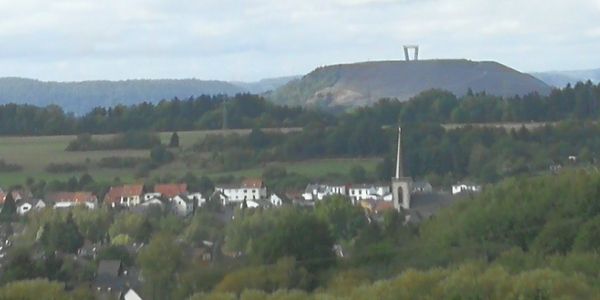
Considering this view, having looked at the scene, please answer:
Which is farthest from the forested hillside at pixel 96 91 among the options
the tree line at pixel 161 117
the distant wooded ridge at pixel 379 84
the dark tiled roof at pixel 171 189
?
the dark tiled roof at pixel 171 189

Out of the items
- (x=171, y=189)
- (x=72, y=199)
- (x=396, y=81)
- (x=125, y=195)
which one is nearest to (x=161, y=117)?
(x=171, y=189)

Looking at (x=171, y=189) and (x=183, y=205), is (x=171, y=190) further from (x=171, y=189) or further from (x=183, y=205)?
(x=183, y=205)

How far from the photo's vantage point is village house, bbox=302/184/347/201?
63.5m

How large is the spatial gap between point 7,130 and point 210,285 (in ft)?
196

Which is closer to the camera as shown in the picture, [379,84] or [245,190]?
[245,190]

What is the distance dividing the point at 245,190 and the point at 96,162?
1100 centimetres

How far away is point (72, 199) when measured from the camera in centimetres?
6200

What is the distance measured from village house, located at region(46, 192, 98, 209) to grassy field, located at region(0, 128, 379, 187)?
5326 millimetres

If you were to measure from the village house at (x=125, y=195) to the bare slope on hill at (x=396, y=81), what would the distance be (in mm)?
73039

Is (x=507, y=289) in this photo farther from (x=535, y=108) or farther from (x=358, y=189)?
(x=535, y=108)

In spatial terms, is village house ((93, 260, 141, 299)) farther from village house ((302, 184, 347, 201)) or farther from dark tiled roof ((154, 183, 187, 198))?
dark tiled roof ((154, 183, 187, 198))

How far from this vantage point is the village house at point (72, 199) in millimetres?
59469

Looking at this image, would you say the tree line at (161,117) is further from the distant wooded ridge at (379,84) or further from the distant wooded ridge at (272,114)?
the distant wooded ridge at (379,84)

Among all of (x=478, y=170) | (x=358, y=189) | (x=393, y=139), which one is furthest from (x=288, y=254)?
(x=393, y=139)
